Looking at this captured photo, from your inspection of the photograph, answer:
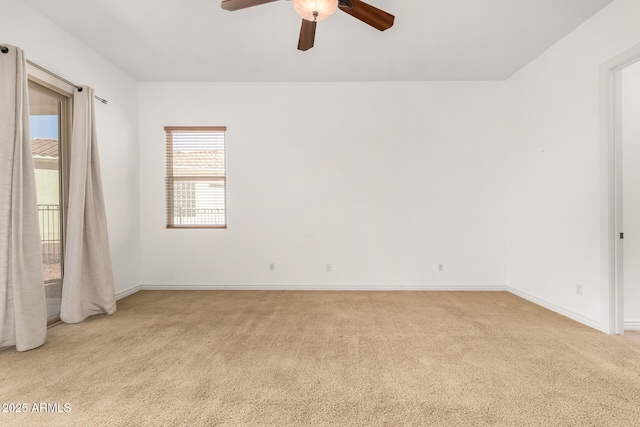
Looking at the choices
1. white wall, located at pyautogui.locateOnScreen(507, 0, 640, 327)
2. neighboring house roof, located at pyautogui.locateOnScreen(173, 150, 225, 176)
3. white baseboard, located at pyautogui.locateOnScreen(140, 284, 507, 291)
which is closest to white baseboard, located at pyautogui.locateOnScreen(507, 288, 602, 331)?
white wall, located at pyautogui.locateOnScreen(507, 0, 640, 327)

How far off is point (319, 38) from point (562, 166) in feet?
9.69

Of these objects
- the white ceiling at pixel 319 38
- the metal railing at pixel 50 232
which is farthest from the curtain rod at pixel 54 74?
the metal railing at pixel 50 232

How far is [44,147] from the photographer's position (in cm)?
297

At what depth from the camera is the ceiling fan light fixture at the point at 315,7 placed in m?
1.70

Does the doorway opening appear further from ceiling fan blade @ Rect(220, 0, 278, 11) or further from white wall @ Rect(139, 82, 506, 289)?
ceiling fan blade @ Rect(220, 0, 278, 11)

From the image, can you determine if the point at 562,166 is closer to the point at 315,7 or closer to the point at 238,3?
the point at 315,7

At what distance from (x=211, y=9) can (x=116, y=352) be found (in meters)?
3.01

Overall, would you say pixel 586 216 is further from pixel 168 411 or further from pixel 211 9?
pixel 211 9

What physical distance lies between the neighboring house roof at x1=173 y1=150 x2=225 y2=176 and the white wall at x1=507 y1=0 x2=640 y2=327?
408 cm

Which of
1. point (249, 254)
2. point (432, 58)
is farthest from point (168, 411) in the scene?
point (432, 58)

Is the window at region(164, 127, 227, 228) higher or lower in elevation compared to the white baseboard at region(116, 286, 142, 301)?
higher

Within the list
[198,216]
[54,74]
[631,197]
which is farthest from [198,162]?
[631,197]

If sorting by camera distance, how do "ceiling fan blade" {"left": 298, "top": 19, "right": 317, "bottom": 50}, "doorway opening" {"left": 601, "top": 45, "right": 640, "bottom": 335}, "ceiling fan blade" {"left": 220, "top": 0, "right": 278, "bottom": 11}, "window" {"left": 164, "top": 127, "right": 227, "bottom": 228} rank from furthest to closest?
"window" {"left": 164, "top": 127, "right": 227, "bottom": 228}, "doorway opening" {"left": 601, "top": 45, "right": 640, "bottom": 335}, "ceiling fan blade" {"left": 298, "top": 19, "right": 317, "bottom": 50}, "ceiling fan blade" {"left": 220, "top": 0, "right": 278, "bottom": 11}

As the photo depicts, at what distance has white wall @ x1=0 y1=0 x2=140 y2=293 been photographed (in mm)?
2717
